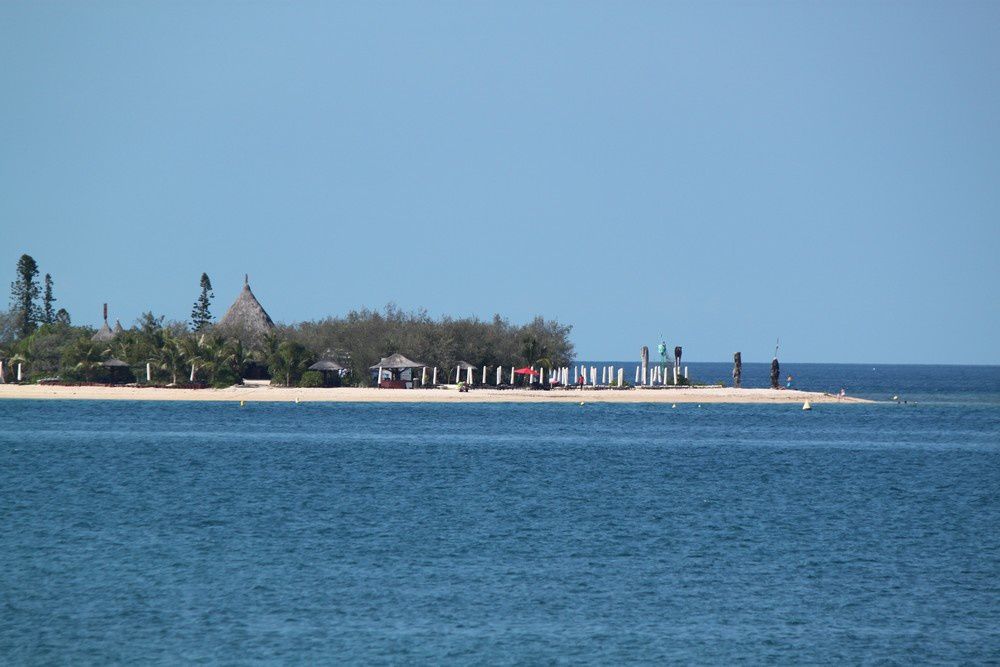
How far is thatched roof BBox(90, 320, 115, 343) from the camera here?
95.0 m

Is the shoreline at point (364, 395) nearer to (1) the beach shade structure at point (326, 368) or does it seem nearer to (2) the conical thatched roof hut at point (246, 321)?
(1) the beach shade structure at point (326, 368)

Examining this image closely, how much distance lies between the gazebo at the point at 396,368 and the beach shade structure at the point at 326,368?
2.81 meters

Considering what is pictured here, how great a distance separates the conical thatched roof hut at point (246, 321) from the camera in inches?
3930

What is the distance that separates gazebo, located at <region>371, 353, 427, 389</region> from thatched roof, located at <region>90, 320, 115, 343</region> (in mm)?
19129

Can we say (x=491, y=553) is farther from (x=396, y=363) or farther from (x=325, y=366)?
(x=325, y=366)

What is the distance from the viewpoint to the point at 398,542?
27953 millimetres

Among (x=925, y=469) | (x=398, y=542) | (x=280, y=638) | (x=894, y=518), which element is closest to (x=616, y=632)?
(x=280, y=638)

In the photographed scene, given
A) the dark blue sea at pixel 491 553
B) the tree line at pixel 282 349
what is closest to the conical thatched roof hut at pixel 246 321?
the tree line at pixel 282 349

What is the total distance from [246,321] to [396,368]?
16195 millimetres

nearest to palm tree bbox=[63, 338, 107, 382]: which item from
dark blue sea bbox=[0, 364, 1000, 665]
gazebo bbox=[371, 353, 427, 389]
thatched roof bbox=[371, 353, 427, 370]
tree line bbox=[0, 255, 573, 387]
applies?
tree line bbox=[0, 255, 573, 387]

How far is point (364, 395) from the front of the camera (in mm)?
85750

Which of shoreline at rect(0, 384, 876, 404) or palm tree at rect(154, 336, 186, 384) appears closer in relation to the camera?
shoreline at rect(0, 384, 876, 404)

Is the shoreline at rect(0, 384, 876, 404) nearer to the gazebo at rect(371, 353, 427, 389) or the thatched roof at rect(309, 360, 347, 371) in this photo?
the thatched roof at rect(309, 360, 347, 371)

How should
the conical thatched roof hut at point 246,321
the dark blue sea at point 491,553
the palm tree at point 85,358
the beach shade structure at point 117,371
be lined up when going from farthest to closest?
the conical thatched roof hut at point 246,321 < the beach shade structure at point 117,371 < the palm tree at point 85,358 < the dark blue sea at point 491,553
